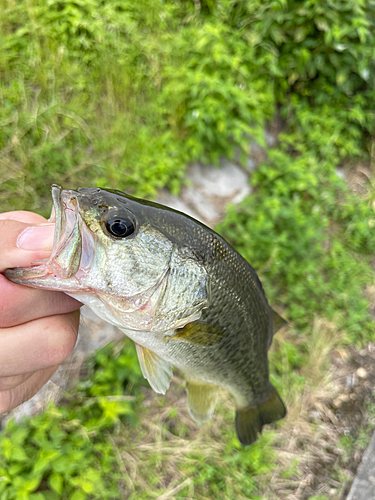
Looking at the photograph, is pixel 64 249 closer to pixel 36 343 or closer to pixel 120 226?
pixel 120 226

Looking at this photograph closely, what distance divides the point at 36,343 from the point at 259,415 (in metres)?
1.22

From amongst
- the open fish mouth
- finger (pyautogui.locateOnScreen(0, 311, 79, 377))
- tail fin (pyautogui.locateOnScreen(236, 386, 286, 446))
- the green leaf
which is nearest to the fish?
the open fish mouth

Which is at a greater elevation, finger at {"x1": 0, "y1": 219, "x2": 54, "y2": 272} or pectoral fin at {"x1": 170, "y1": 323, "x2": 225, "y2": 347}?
finger at {"x1": 0, "y1": 219, "x2": 54, "y2": 272}

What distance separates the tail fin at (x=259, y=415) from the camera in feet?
5.40

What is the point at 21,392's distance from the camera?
4.12 ft

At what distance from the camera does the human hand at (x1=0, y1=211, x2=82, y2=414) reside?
95 cm

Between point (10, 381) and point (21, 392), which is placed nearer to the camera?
point (10, 381)

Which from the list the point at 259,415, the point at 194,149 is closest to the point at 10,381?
the point at 259,415

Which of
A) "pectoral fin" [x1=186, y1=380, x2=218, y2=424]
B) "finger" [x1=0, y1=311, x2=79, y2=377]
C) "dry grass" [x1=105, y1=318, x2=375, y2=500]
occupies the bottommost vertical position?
"dry grass" [x1=105, y1=318, x2=375, y2=500]

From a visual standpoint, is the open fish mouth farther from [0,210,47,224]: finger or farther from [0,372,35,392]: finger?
[0,372,35,392]: finger

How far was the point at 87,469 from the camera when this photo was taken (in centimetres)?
173

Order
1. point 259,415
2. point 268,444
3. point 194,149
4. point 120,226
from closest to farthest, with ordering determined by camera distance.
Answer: point 120,226
point 259,415
point 268,444
point 194,149

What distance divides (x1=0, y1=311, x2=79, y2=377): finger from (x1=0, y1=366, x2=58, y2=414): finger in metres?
0.26

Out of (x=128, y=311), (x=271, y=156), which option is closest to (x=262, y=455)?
(x=128, y=311)
